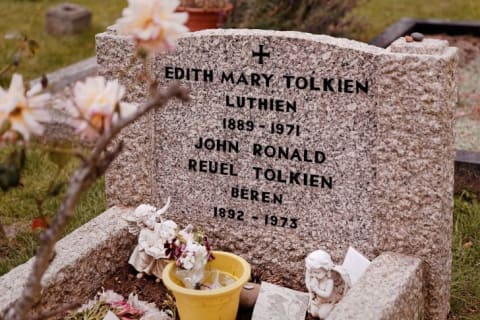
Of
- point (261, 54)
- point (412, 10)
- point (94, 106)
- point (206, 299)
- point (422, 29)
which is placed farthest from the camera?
point (412, 10)

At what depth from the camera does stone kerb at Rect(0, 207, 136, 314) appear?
276 centimetres

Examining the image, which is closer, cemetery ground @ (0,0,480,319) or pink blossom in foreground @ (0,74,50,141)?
pink blossom in foreground @ (0,74,50,141)

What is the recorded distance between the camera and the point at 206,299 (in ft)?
9.15

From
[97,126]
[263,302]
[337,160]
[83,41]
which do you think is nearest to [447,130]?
[337,160]

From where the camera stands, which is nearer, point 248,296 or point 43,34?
point 248,296

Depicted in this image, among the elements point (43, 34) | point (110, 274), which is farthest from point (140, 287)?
point (43, 34)

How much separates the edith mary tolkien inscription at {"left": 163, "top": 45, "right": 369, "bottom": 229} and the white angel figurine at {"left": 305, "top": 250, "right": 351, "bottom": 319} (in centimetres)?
Result: 32

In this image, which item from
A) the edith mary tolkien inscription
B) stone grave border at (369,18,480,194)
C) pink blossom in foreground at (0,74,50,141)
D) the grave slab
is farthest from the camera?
stone grave border at (369,18,480,194)

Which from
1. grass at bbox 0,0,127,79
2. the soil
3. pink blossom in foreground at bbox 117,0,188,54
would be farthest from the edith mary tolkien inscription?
grass at bbox 0,0,127,79

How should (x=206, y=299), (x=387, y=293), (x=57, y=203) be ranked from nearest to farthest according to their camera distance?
(x=387, y=293) < (x=206, y=299) < (x=57, y=203)

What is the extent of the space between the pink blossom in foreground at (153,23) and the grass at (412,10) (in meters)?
6.83

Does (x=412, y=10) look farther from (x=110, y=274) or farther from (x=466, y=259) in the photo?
(x=110, y=274)

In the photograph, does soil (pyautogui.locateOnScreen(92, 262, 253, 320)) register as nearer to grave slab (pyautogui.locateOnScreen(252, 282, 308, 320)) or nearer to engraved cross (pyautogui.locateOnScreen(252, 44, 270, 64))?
grave slab (pyautogui.locateOnScreen(252, 282, 308, 320))

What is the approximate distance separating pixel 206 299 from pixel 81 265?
1.71 feet
